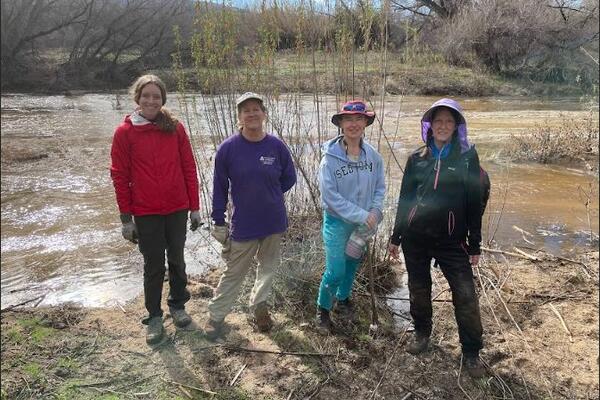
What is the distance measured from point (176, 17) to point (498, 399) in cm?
475

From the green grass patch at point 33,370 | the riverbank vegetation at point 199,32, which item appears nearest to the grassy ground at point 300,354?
the green grass patch at point 33,370

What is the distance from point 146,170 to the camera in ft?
9.78

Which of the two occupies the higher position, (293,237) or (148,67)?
(148,67)

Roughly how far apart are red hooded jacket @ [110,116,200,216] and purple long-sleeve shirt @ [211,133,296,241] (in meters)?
0.30

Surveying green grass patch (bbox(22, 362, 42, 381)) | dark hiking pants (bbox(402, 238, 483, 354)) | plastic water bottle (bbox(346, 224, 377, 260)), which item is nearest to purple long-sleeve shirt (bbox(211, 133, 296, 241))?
plastic water bottle (bbox(346, 224, 377, 260))

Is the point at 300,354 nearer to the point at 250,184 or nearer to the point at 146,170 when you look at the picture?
the point at 250,184

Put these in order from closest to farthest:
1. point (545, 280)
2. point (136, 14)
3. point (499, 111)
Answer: point (545, 280) < point (136, 14) < point (499, 111)

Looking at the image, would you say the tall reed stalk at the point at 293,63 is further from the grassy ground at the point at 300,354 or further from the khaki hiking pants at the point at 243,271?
the khaki hiking pants at the point at 243,271

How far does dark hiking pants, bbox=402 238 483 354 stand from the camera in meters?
2.81

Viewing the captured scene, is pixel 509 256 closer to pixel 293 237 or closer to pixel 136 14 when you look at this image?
pixel 293 237

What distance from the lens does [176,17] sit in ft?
17.3

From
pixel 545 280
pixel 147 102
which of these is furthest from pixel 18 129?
pixel 545 280

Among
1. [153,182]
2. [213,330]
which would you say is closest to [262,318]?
[213,330]

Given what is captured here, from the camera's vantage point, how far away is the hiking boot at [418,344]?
3072mm
